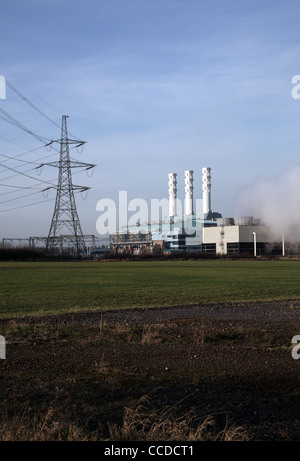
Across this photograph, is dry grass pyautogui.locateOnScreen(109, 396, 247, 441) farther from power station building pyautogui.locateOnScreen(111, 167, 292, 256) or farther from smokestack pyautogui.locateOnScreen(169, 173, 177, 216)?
smokestack pyautogui.locateOnScreen(169, 173, 177, 216)

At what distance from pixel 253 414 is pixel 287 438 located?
2.50 feet

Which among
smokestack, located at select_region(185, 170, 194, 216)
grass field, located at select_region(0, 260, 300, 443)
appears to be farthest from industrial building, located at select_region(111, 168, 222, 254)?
grass field, located at select_region(0, 260, 300, 443)

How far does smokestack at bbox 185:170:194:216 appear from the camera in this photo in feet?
373

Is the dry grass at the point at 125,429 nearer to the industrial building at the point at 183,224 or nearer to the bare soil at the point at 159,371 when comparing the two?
the bare soil at the point at 159,371

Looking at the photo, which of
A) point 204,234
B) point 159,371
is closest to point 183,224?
point 204,234

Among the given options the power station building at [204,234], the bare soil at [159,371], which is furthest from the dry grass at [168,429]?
the power station building at [204,234]

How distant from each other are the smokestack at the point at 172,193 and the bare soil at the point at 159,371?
4081 inches

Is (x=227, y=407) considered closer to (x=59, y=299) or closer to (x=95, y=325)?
(x=95, y=325)

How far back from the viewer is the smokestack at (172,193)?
4582 inches

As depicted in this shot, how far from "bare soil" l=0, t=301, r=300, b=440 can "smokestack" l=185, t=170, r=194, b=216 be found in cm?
10061

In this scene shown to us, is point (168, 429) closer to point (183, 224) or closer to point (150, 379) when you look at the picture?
point (150, 379)
